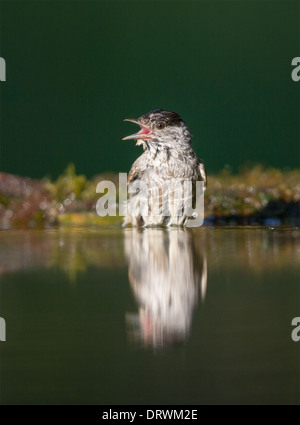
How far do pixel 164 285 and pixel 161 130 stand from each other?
2749mm

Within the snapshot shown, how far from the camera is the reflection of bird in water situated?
9.54 feet

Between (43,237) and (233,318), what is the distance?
2.74m

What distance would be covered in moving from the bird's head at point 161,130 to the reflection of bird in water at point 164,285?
1133 mm

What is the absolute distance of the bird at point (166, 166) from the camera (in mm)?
6109

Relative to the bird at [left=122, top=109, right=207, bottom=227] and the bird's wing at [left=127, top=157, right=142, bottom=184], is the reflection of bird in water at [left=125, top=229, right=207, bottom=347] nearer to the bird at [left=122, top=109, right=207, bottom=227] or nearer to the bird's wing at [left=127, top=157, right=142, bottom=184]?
the bird at [left=122, top=109, right=207, bottom=227]

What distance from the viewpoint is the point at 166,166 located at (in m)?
6.11

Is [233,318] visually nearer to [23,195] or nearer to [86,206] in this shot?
[86,206]


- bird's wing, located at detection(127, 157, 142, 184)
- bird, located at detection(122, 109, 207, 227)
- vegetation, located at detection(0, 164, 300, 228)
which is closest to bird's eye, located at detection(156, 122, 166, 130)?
bird, located at detection(122, 109, 207, 227)

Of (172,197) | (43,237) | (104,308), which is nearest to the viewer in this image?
(104,308)

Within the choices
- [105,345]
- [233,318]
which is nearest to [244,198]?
[233,318]

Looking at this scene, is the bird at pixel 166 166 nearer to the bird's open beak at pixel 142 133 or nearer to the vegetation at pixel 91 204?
the bird's open beak at pixel 142 133

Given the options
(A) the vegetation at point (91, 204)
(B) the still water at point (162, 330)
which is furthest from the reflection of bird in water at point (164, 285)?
(A) the vegetation at point (91, 204)

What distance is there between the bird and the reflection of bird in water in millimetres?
852

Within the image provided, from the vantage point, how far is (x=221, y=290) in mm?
3492
